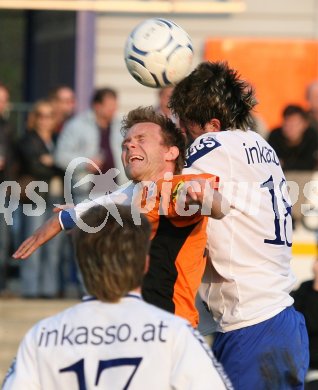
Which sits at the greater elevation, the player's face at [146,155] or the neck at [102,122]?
the player's face at [146,155]

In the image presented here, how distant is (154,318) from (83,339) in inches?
9.6

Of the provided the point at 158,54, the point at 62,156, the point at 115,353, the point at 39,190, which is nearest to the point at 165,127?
the point at 158,54

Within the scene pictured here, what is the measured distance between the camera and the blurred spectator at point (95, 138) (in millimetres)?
11797

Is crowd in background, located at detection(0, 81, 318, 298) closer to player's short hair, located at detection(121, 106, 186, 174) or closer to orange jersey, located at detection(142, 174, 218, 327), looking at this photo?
player's short hair, located at detection(121, 106, 186, 174)

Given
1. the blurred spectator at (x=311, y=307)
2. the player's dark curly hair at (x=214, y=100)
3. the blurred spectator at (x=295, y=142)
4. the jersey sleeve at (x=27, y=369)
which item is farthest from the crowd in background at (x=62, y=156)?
the jersey sleeve at (x=27, y=369)

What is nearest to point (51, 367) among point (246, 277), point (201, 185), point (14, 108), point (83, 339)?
point (83, 339)

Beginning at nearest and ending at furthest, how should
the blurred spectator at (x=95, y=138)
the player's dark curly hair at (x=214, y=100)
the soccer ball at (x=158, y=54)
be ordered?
the player's dark curly hair at (x=214, y=100)
the soccer ball at (x=158, y=54)
the blurred spectator at (x=95, y=138)

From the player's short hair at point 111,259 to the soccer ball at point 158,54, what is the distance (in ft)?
7.77

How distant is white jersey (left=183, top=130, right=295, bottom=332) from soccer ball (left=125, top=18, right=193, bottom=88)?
83cm

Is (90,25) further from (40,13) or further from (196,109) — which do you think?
(196,109)

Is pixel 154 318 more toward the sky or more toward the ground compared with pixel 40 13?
more toward the ground

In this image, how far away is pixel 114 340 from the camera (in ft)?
13.0

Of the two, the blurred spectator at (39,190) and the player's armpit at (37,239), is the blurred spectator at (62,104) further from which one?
the player's armpit at (37,239)

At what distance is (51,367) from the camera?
3.99 m
